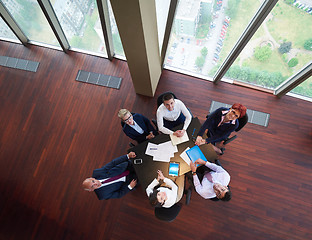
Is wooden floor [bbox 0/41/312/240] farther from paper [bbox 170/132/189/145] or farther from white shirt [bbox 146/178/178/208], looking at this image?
paper [bbox 170/132/189/145]

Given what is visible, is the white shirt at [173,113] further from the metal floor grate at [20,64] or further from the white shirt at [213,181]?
the metal floor grate at [20,64]

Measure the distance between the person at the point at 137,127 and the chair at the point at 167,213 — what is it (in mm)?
1250

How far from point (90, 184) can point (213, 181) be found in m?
1.75

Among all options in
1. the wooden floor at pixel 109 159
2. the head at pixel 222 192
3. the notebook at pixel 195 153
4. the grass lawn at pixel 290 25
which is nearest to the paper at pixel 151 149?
the notebook at pixel 195 153

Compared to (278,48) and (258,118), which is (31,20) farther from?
(258,118)

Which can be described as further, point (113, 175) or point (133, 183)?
point (133, 183)

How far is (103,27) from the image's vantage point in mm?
3994

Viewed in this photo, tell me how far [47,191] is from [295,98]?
19.6ft

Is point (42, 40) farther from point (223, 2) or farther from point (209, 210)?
point (209, 210)

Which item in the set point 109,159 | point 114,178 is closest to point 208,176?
point 114,178

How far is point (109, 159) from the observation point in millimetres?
4297

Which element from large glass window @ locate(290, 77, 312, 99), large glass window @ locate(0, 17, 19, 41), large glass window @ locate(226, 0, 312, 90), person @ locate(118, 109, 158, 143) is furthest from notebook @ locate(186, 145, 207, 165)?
large glass window @ locate(0, 17, 19, 41)

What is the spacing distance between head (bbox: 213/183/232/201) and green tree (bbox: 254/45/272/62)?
2524 millimetres

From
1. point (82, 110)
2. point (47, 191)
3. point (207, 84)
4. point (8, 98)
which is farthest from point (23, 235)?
point (207, 84)
